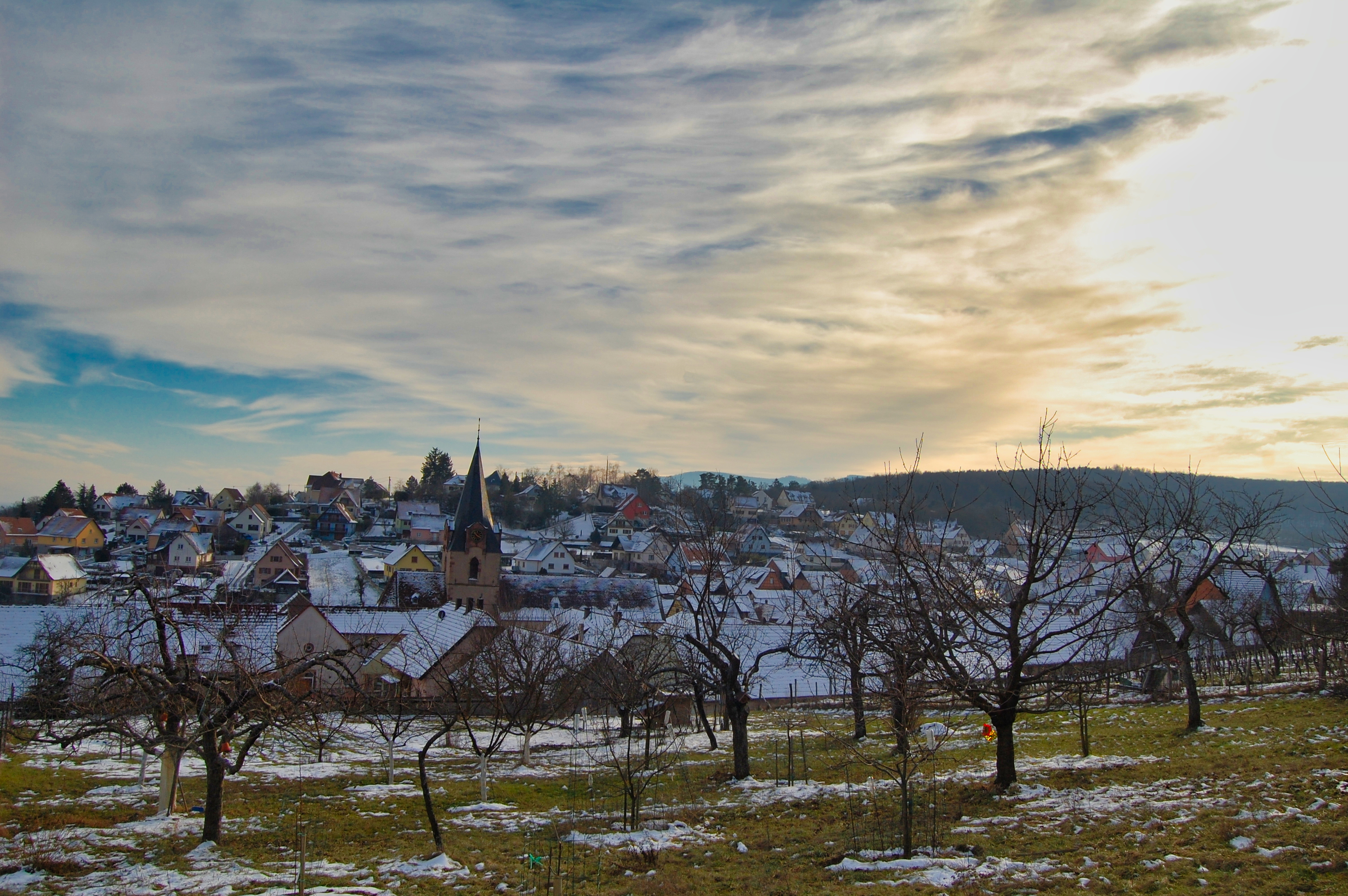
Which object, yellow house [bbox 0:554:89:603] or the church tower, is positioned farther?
yellow house [bbox 0:554:89:603]

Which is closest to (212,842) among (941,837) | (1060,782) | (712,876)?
(712,876)

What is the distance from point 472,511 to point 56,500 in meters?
73.1

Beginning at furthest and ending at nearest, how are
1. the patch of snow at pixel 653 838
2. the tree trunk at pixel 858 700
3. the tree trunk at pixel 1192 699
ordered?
1. the tree trunk at pixel 858 700
2. the tree trunk at pixel 1192 699
3. the patch of snow at pixel 653 838

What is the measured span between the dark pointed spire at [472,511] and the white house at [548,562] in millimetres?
23155

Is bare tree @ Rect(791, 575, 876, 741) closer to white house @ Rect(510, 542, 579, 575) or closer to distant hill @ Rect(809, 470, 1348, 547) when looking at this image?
distant hill @ Rect(809, 470, 1348, 547)

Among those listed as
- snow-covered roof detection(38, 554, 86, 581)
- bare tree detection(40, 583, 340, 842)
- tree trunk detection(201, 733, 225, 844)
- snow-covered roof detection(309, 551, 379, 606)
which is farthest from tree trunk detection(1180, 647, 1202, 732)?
snow-covered roof detection(38, 554, 86, 581)

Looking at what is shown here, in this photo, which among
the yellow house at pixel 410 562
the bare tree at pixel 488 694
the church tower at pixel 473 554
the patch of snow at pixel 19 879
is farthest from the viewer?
the yellow house at pixel 410 562

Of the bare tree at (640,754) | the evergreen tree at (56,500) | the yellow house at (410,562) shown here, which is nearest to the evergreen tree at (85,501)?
the evergreen tree at (56,500)

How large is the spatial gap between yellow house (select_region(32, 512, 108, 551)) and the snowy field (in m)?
80.3

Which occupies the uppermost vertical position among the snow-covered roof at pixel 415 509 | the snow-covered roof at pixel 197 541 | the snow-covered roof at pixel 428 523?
the snow-covered roof at pixel 415 509

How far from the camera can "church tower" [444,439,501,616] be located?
51.8 metres

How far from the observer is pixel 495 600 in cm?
5253

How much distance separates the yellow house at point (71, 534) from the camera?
267 feet

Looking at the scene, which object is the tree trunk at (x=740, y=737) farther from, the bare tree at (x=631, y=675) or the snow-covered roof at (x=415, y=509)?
the snow-covered roof at (x=415, y=509)
